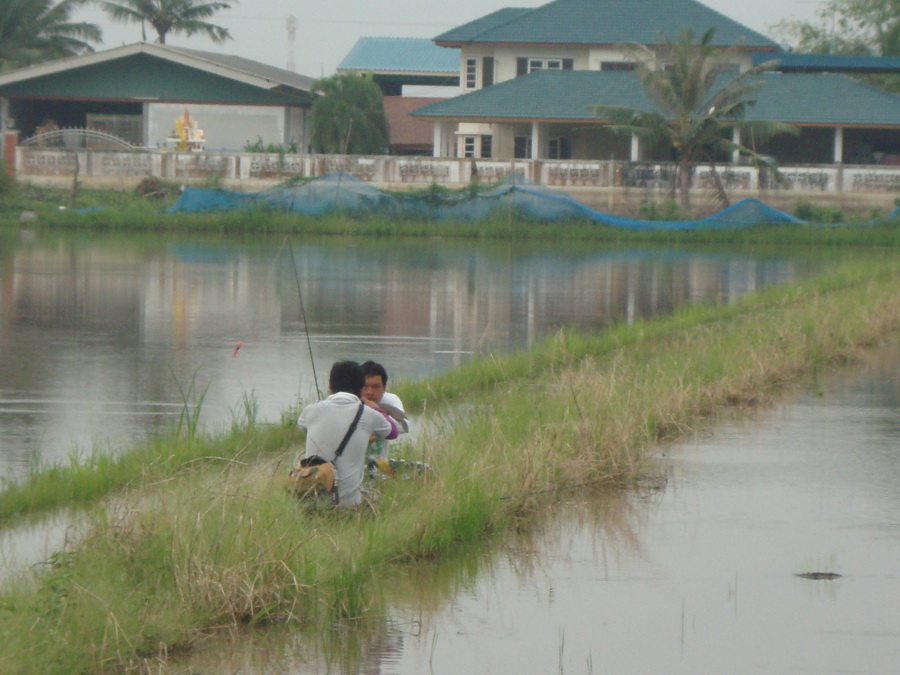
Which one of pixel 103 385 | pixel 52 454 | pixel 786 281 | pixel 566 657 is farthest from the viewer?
pixel 786 281

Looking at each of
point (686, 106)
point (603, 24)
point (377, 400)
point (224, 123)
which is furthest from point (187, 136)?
point (377, 400)

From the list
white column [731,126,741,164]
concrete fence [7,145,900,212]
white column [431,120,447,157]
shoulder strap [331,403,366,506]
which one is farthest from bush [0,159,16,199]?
shoulder strap [331,403,366,506]

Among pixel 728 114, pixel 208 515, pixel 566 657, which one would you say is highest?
pixel 728 114

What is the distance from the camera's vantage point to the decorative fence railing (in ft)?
141

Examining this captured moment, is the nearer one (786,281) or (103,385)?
(103,385)

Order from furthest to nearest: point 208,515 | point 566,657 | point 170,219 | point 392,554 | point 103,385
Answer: point 170,219 < point 103,385 < point 392,554 < point 208,515 < point 566,657

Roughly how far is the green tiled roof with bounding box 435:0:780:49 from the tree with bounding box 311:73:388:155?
346 cm

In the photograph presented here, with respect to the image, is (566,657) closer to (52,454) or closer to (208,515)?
(208,515)

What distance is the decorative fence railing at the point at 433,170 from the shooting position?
141 feet

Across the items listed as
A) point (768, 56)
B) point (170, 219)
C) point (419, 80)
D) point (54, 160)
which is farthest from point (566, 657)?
point (419, 80)

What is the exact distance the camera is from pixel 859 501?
8844 mm

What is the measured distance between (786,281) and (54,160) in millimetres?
27193

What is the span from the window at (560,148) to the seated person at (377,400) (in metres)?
43.2

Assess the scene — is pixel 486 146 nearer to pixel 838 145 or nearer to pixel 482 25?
pixel 482 25
